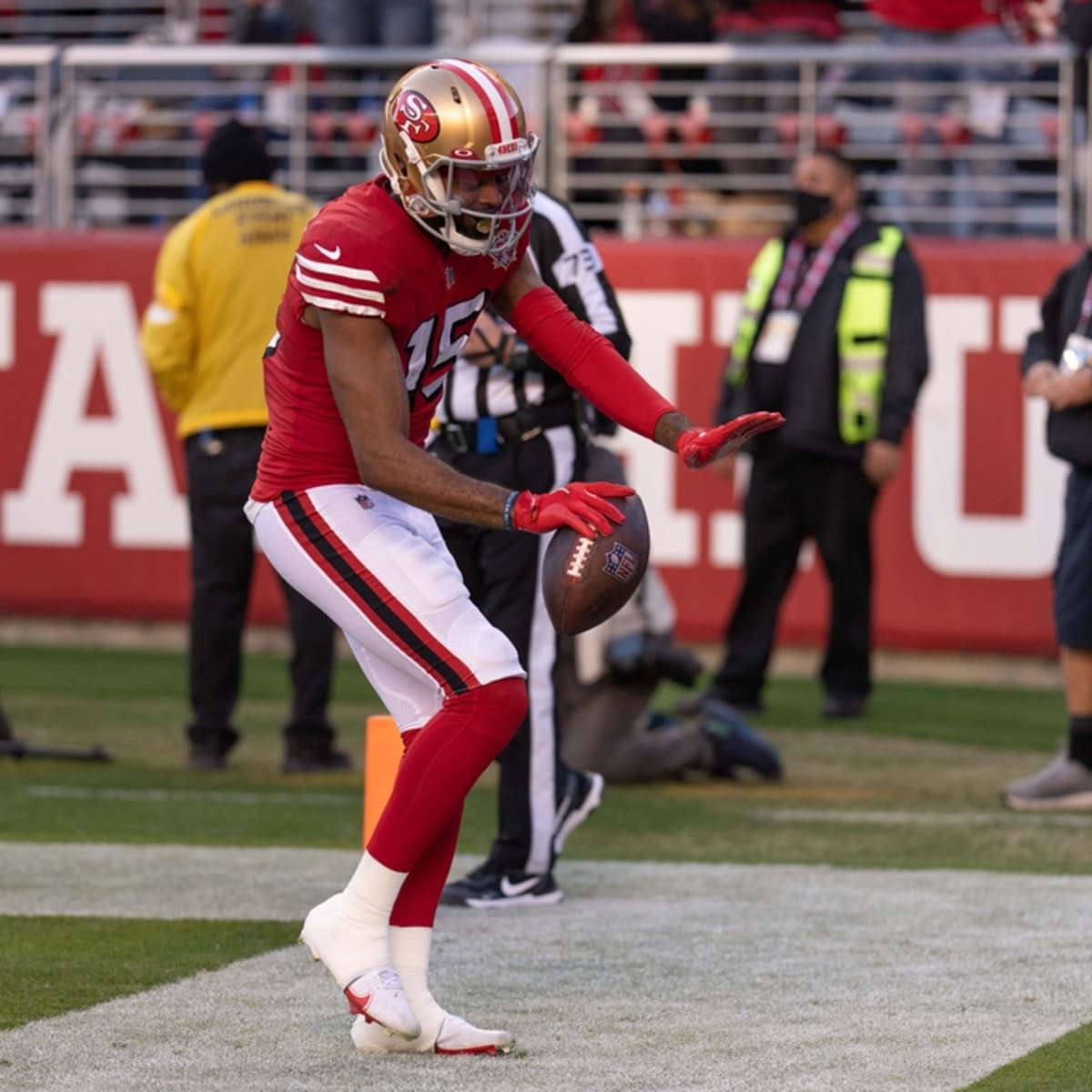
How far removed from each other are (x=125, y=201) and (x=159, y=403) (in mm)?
1565

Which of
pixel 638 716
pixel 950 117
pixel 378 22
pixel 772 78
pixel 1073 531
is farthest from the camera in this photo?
pixel 378 22

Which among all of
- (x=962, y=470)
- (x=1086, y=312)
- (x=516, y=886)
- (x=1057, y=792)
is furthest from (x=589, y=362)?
(x=962, y=470)

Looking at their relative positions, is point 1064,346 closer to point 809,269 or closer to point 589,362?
point 809,269

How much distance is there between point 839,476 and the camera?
11047 mm

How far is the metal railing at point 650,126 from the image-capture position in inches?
485

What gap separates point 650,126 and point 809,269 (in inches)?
87.1

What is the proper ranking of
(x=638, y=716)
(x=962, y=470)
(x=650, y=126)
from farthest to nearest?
(x=650, y=126) < (x=962, y=470) < (x=638, y=716)

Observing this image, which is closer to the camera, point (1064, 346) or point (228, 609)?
point (1064, 346)

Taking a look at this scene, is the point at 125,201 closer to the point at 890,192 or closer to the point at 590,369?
the point at 890,192

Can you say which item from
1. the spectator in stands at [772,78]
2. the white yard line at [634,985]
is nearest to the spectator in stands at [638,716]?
the white yard line at [634,985]

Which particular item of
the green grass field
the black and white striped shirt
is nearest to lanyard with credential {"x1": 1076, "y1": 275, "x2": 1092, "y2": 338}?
the green grass field

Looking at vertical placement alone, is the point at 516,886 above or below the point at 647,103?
below

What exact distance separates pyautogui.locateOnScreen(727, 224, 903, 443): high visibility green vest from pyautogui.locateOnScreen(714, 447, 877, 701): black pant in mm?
241

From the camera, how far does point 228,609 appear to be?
30.2ft
